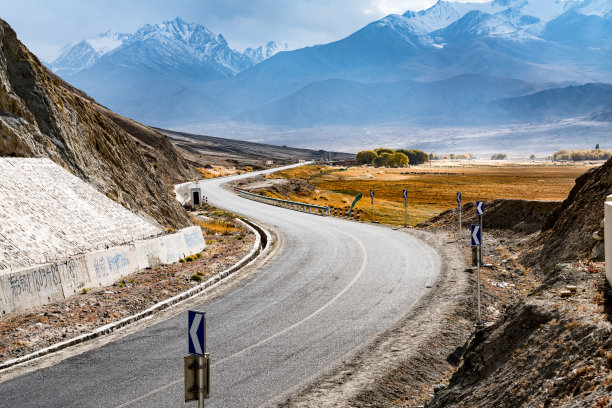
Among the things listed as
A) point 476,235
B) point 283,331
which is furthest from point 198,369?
point 476,235

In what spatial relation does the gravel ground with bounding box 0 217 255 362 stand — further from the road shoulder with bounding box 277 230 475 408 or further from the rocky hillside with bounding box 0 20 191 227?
the rocky hillside with bounding box 0 20 191 227

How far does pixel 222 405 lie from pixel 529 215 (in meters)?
23.7

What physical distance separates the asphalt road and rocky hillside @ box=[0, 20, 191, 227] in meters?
9.17

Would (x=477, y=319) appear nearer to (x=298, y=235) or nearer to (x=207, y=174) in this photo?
(x=298, y=235)

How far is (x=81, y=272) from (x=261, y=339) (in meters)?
6.20

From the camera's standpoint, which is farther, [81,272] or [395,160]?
[395,160]

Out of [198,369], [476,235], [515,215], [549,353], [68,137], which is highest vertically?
[68,137]

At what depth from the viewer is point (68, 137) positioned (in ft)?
84.0

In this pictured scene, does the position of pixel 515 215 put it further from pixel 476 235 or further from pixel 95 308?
pixel 95 308

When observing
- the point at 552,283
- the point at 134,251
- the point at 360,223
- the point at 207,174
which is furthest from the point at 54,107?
the point at 207,174

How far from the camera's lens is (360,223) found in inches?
1492

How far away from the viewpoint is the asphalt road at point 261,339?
10.5m

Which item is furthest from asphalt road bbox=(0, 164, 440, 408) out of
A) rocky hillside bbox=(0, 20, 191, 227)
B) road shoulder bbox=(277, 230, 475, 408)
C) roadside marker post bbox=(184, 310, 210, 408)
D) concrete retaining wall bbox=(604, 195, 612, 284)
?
rocky hillside bbox=(0, 20, 191, 227)

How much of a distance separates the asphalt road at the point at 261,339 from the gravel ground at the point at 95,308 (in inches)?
48.2
